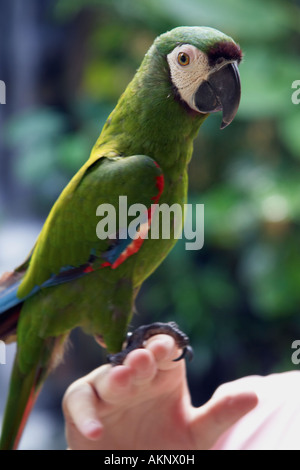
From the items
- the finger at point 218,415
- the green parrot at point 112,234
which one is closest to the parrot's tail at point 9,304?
the green parrot at point 112,234

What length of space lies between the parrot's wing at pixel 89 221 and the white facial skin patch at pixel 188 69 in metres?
0.09

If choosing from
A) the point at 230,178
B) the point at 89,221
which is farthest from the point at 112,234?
the point at 230,178

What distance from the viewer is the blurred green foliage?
1634mm

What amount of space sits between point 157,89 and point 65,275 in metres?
Result: 0.26

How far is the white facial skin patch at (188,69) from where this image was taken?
568 millimetres

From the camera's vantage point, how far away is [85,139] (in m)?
1.68

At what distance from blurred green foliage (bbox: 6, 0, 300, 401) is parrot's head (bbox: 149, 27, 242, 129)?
1030 millimetres

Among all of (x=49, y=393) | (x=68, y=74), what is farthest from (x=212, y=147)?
(x=49, y=393)

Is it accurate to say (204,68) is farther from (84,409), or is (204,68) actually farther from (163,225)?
(84,409)

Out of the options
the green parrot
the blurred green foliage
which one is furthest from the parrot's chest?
the blurred green foliage

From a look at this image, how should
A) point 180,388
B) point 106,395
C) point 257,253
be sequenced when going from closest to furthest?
point 106,395 < point 180,388 < point 257,253

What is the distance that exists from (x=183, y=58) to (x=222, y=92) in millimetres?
57

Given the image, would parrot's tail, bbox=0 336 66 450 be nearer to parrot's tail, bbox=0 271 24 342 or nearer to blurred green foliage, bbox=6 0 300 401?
parrot's tail, bbox=0 271 24 342

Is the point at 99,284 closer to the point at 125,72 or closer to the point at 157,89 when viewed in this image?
the point at 157,89
